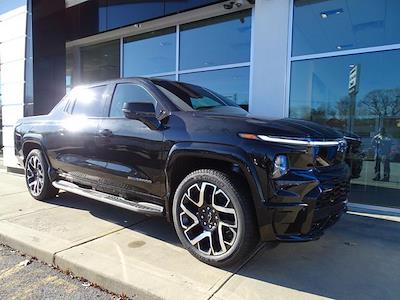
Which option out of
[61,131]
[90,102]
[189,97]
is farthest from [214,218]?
[61,131]

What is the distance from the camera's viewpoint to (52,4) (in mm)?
8945

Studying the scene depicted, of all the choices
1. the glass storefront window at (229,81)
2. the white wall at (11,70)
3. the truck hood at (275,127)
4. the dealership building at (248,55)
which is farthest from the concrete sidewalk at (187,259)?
the white wall at (11,70)

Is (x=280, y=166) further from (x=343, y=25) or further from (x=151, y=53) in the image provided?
(x=151, y=53)

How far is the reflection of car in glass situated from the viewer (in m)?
2.96

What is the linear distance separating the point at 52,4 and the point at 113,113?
618cm

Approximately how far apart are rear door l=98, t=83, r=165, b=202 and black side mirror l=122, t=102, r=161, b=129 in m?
0.08

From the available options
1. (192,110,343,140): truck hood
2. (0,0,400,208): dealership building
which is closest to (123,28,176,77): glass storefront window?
(0,0,400,208): dealership building

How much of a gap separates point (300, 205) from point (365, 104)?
3.80 metres

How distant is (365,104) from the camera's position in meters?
5.93

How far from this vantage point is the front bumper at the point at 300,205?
9.53 ft

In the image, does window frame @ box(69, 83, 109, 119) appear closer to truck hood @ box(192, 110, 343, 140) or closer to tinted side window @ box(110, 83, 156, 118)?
tinted side window @ box(110, 83, 156, 118)

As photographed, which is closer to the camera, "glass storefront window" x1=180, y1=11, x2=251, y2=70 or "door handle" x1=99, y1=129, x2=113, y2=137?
"door handle" x1=99, y1=129, x2=113, y2=137

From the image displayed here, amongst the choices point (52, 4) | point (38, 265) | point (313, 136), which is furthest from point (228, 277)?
point (52, 4)

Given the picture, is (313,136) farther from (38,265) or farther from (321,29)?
(321,29)
